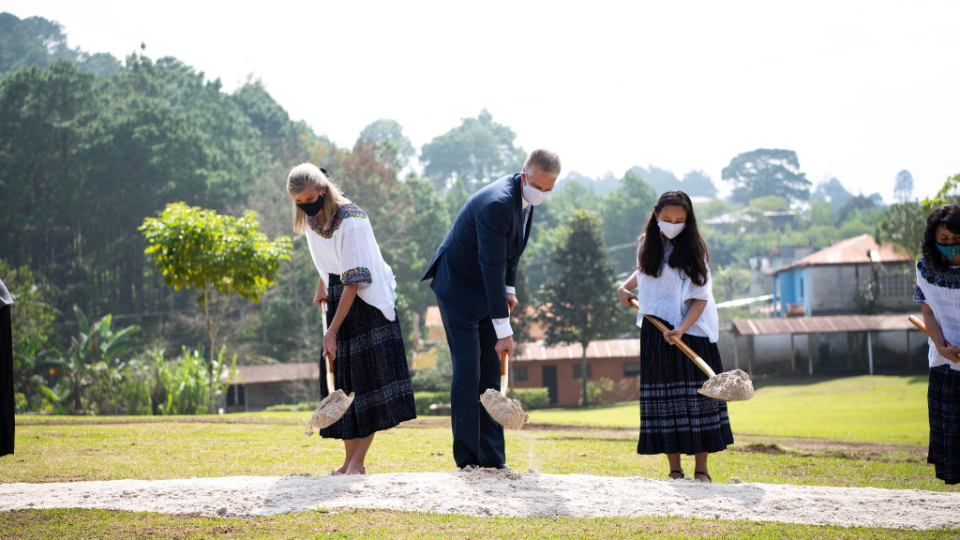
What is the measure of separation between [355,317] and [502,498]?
66.0 inches

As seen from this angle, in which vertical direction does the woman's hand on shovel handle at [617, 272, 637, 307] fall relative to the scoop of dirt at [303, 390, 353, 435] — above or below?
above

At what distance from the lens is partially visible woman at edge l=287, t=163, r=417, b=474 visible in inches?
220

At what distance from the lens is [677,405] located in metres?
5.87

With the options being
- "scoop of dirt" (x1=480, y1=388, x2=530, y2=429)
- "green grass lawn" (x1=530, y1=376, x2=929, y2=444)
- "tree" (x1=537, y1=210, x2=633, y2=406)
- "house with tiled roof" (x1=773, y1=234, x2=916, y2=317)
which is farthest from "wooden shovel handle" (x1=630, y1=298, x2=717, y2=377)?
"house with tiled roof" (x1=773, y1=234, x2=916, y2=317)

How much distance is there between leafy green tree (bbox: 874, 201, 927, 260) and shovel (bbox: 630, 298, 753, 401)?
37.5m

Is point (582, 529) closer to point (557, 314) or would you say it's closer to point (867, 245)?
point (557, 314)

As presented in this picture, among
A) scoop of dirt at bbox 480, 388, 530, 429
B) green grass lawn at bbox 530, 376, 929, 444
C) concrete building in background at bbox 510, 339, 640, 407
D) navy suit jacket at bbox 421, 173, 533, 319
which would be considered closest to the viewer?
scoop of dirt at bbox 480, 388, 530, 429

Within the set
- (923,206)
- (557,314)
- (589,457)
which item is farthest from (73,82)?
(589,457)

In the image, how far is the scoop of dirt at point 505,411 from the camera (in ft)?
16.8

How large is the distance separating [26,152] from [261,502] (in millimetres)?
Answer: 53003

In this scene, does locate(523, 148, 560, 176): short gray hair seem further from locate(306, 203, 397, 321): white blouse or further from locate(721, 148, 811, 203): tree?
locate(721, 148, 811, 203): tree

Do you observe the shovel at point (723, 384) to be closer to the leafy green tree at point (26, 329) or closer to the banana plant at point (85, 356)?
the banana plant at point (85, 356)

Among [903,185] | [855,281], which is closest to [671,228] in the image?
[855,281]

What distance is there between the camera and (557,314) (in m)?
37.5
